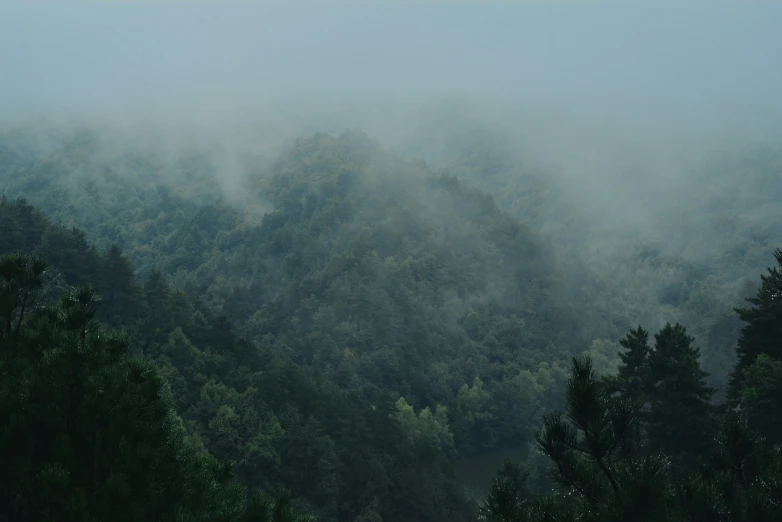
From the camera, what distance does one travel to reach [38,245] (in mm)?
45688

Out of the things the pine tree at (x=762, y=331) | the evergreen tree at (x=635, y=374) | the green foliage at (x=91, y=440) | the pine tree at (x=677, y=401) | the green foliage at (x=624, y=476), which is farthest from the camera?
the evergreen tree at (x=635, y=374)

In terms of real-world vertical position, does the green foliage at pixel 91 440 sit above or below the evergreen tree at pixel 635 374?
below

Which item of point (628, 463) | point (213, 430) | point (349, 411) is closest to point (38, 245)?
point (213, 430)

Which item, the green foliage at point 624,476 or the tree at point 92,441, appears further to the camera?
the tree at point 92,441

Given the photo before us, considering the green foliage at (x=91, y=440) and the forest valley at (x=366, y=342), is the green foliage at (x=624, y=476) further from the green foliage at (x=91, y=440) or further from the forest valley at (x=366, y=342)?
the green foliage at (x=91, y=440)

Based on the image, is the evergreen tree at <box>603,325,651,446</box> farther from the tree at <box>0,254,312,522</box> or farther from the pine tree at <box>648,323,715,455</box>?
the tree at <box>0,254,312,522</box>

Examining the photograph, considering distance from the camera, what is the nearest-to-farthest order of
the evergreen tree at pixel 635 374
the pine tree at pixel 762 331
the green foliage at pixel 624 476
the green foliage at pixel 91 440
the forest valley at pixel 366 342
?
1. the green foliage at pixel 624 476
2. the green foliage at pixel 91 440
3. the forest valley at pixel 366 342
4. the pine tree at pixel 762 331
5. the evergreen tree at pixel 635 374

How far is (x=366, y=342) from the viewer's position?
273 ft

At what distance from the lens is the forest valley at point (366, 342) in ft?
22.0

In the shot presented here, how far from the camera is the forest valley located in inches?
264

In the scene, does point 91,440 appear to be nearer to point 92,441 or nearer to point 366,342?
point 92,441

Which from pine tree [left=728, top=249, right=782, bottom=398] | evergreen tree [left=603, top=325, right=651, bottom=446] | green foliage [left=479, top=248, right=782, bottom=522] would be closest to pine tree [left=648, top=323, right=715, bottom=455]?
evergreen tree [left=603, top=325, right=651, bottom=446]

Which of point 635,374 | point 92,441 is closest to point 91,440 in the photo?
point 92,441

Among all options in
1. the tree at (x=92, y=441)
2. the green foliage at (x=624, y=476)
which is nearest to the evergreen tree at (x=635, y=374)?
the green foliage at (x=624, y=476)
